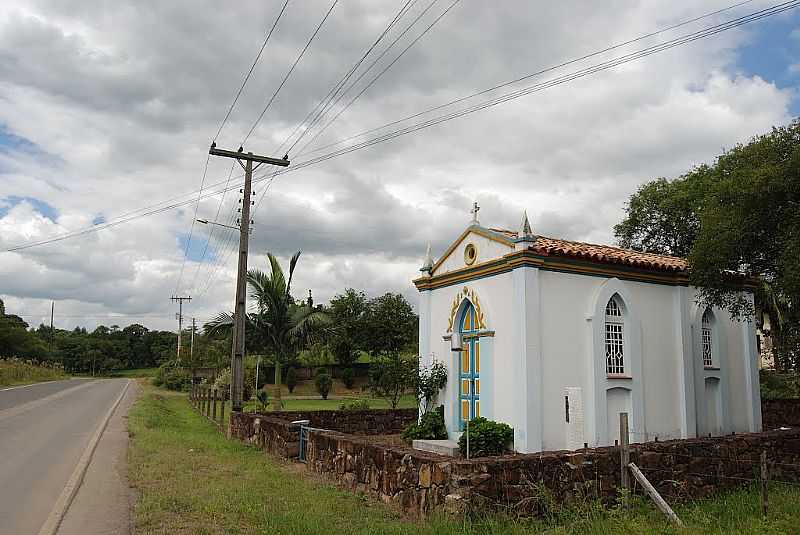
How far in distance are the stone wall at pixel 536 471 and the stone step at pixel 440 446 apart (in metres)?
2.74

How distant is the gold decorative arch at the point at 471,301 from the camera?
13.3 meters

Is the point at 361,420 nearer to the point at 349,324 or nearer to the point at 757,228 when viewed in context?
the point at 757,228

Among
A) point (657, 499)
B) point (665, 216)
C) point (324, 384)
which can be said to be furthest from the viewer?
point (324, 384)

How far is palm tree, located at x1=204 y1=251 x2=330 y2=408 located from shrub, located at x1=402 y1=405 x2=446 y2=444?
7.96 meters

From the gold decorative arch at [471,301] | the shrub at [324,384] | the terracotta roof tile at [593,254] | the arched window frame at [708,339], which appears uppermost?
the terracotta roof tile at [593,254]

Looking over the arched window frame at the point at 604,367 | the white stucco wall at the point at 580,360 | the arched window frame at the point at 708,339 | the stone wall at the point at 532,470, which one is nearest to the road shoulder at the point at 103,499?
the stone wall at the point at 532,470

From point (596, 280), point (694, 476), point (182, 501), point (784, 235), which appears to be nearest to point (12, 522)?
point (182, 501)

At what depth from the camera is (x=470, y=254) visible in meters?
13.9

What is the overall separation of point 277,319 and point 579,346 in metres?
11.7

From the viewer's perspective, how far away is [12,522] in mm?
7676

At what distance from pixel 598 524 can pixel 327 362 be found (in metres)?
40.7

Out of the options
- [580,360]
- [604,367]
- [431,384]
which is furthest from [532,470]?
[431,384]

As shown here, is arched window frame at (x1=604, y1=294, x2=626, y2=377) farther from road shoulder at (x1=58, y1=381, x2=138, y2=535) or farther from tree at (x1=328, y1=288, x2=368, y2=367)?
tree at (x1=328, y1=288, x2=368, y2=367)

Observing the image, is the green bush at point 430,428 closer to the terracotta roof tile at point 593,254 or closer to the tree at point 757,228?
the terracotta roof tile at point 593,254
